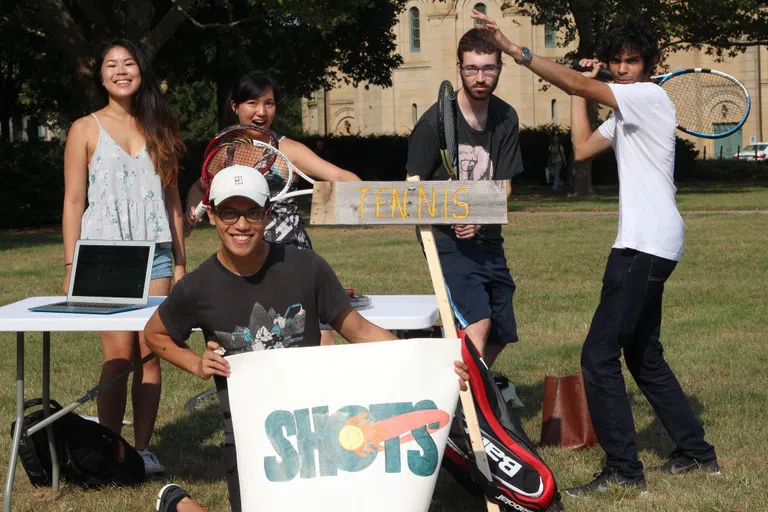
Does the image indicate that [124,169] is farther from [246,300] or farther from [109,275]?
[246,300]

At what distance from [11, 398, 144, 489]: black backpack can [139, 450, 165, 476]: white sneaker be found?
182mm

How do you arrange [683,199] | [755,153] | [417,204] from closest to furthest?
[417,204], [683,199], [755,153]

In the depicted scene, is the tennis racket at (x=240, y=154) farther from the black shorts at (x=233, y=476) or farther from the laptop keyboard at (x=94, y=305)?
the black shorts at (x=233, y=476)

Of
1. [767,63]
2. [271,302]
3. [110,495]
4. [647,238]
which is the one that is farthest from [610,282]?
[767,63]

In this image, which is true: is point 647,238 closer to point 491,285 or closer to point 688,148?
point 491,285

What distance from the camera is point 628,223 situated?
5.07 metres

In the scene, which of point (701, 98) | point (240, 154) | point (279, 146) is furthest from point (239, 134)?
point (701, 98)

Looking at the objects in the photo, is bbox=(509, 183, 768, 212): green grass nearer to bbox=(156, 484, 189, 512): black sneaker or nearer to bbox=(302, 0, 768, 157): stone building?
bbox=(156, 484, 189, 512): black sneaker

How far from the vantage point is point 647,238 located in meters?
5.02

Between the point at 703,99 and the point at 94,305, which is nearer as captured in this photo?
the point at 94,305

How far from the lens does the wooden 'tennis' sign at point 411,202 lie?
179 inches

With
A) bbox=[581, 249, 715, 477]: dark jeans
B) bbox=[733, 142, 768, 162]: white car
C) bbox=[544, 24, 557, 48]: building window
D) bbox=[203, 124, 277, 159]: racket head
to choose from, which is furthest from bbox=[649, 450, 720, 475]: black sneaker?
bbox=[544, 24, 557, 48]: building window

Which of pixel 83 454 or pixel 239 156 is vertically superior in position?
pixel 239 156

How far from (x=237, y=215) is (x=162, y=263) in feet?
5.18
